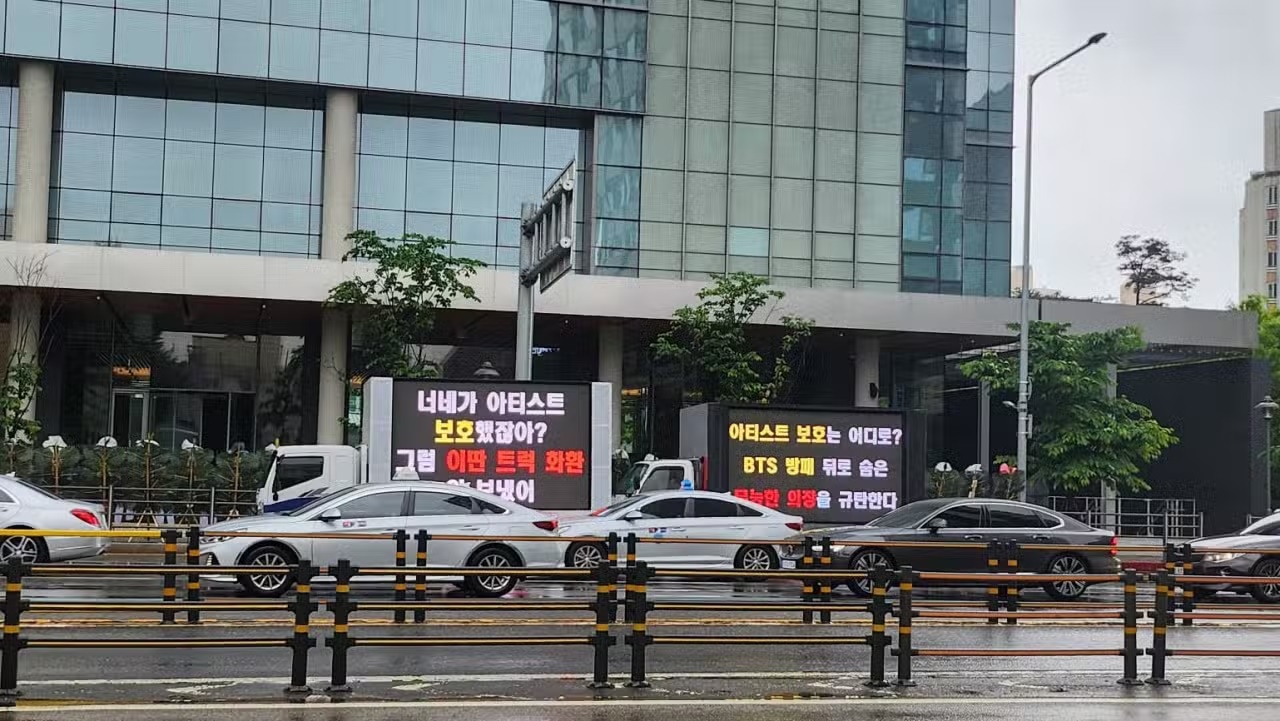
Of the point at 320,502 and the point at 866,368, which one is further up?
the point at 866,368

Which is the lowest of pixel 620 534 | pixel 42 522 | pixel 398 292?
pixel 620 534

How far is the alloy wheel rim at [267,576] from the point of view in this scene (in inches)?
694

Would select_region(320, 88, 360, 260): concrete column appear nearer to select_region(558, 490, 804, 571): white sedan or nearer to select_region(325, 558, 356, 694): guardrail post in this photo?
select_region(558, 490, 804, 571): white sedan

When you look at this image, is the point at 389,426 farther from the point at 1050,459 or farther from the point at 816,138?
the point at 816,138

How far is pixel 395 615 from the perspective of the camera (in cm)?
1545

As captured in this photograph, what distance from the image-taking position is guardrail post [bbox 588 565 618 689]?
1099cm

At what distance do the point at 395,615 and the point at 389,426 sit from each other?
8309 mm

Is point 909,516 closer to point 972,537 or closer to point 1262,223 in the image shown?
point 972,537

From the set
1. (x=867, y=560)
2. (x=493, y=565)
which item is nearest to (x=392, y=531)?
(x=493, y=565)

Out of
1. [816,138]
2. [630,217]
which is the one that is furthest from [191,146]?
[816,138]

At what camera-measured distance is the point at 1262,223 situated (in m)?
122

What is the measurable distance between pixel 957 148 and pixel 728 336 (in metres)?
12.2

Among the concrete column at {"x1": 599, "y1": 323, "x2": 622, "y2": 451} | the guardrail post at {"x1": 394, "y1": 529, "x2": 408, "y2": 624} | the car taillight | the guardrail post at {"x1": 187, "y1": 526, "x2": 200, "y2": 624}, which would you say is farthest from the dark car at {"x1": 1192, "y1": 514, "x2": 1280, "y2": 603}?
the concrete column at {"x1": 599, "y1": 323, "x2": 622, "y2": 451}

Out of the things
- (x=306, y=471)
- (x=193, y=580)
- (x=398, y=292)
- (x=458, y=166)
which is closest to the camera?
(x=193, y=580)
